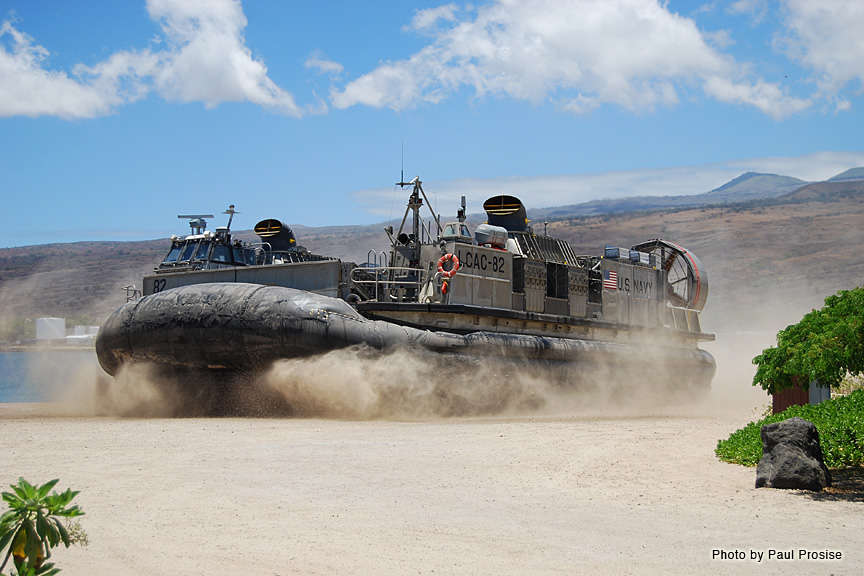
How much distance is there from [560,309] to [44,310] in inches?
2447

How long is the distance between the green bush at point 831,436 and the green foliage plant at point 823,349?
1.11 ft

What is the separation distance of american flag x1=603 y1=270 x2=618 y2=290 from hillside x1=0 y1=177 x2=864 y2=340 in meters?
37.3

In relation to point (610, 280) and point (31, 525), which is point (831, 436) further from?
point (610, 280)

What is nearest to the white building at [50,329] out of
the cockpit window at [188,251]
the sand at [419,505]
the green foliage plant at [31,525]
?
the cockpit window at [188,251]

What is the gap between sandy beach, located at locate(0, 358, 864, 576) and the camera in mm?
4387

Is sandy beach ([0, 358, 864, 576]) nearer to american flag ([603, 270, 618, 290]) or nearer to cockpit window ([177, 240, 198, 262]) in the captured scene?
cockpit window ([177, 240, 198, 262])

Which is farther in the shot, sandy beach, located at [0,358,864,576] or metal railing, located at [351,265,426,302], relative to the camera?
metal railing, located at [351,265,426,302]

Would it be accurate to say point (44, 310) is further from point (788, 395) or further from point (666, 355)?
point (788, 395)

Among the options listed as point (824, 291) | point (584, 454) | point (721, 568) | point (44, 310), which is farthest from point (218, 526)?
point (44, 310)

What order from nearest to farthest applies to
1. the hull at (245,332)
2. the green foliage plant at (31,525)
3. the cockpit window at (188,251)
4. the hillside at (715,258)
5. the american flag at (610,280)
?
the green foliage plant at (31,525)
the hull at (245,332)
the cockpit window at (188,251)
the american flag at (610,280)
the hillside at (715,258)

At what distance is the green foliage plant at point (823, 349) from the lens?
650 cm

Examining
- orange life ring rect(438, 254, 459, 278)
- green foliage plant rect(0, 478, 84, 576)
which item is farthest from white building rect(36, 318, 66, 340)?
green foliage plant rect(0, 478, 84, 576)

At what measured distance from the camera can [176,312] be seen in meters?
11.3

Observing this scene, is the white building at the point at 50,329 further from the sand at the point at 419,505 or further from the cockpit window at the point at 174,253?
the sand at the point at 419,505
